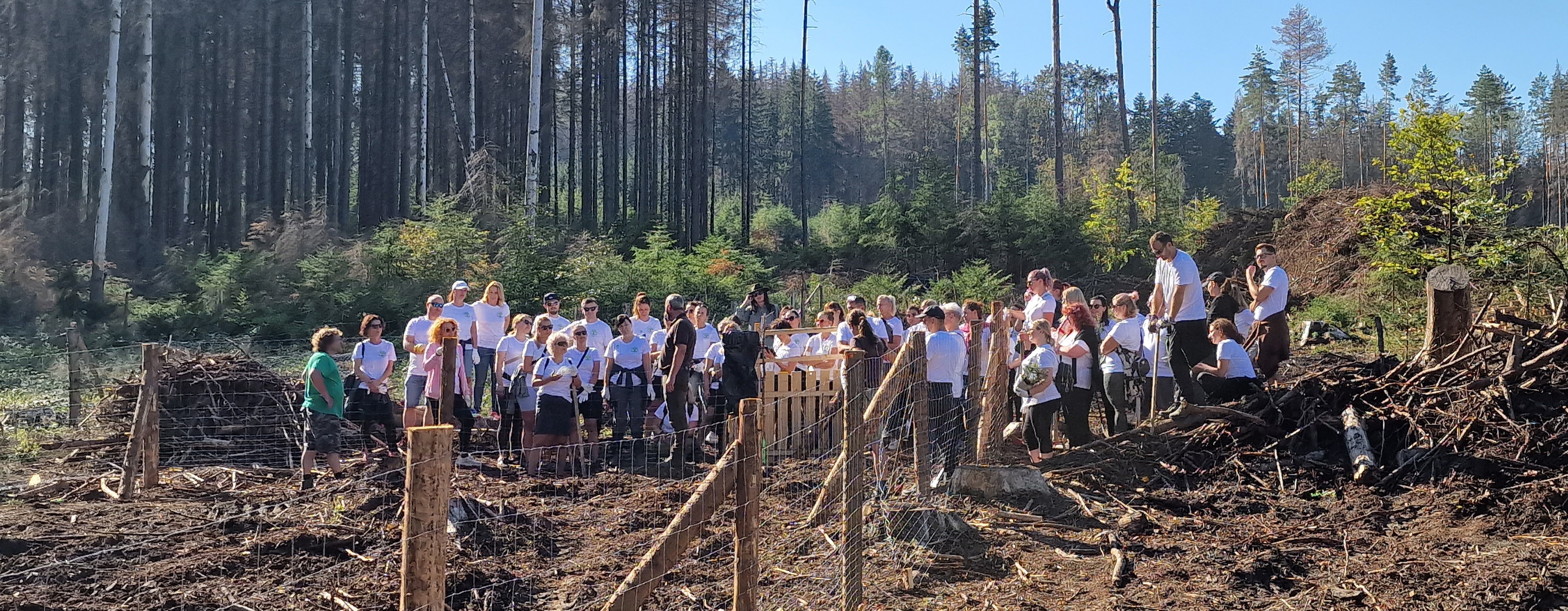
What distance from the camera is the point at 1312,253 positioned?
925 inches

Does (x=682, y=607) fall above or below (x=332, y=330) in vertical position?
below

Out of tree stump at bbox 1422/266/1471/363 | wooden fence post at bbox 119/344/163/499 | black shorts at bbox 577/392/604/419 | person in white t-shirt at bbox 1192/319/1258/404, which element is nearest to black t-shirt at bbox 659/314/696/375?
black shorts at bbox 577/392/604/419

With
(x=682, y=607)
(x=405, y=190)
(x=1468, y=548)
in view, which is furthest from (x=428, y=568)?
(x=405, y=190)

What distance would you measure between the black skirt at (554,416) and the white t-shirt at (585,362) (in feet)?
1.55

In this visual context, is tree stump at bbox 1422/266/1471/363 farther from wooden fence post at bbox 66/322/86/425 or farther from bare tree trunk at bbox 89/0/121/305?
bare tree trunk at bbox 89/0/121/305

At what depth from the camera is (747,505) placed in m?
4.15

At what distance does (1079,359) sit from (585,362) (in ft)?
15.4

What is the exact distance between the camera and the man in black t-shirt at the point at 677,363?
10422 mm

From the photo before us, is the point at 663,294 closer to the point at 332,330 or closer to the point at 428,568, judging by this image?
the point at 332,330

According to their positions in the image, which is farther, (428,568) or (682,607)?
(682,607)

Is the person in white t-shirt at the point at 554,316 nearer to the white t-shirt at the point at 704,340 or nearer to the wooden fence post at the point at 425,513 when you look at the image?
the white t-shirt at the point at 704,340

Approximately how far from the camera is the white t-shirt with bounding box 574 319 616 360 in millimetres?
10984

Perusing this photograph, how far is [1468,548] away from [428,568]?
20.0ft

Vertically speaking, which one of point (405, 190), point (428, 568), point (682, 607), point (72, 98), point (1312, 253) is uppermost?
point (72, 98)
